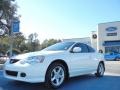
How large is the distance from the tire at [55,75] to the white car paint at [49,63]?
15 cm

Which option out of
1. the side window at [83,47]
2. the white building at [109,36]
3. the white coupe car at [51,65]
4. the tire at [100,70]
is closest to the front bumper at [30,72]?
the white coupe car at [51,65]

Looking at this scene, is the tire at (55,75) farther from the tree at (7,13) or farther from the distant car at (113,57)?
the distant car at (113,57)

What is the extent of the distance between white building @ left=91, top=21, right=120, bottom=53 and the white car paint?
133 ft

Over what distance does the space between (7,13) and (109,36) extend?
25.9m

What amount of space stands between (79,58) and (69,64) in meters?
0.68

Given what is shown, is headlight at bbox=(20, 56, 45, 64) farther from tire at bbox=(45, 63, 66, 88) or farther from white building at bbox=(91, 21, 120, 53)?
white building at bbox=(91, 21, 120, 53)

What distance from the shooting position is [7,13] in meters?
30.3

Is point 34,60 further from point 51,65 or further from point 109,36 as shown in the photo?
point 109,36

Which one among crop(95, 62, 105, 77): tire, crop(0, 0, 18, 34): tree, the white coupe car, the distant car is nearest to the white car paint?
the white coupe car

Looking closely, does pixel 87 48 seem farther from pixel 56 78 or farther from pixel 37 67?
pixel 37 67

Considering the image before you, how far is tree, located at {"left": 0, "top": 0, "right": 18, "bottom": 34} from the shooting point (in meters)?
29.5

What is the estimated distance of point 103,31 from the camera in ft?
165

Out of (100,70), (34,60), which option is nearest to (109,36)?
(100,70)

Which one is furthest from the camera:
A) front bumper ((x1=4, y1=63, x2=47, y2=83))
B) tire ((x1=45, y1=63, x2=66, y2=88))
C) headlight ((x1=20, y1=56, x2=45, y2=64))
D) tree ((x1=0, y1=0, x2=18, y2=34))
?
tree ((x1=0, y1=0, x2=18, y2=34))
